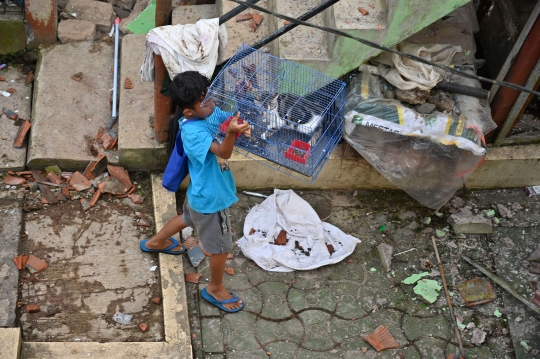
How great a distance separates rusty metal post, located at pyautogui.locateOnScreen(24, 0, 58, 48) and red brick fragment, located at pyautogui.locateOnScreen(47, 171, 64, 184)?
5.28ft

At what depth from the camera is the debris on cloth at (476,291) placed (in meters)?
4.91

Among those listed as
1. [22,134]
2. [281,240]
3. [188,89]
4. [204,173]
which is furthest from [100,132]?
[188,89]

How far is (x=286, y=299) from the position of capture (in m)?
4.78

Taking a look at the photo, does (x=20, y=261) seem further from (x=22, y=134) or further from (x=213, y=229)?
(x=213, y=229)

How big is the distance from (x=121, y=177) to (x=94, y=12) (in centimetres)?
228

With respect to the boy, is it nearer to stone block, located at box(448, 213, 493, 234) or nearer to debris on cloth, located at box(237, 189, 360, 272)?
debris on cloth, located at box(237, 189, 360, 272)

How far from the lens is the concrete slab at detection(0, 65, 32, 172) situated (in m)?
5.27

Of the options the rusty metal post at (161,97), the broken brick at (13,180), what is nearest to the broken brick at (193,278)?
the rusty metal post at (161,97)

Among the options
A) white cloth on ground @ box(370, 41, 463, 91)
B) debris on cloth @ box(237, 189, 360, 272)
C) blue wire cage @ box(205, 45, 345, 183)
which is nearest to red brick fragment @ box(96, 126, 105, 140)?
blue wire cage @ box(205, 45, 345, 183)

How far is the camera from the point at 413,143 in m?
5.15

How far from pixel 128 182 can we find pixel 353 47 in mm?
2172

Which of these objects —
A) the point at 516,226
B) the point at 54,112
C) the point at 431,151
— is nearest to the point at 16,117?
the point at 54,112

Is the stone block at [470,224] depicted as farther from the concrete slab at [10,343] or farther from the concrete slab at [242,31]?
the concrete slab at [10,343]

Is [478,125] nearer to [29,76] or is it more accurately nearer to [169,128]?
[169,128]
